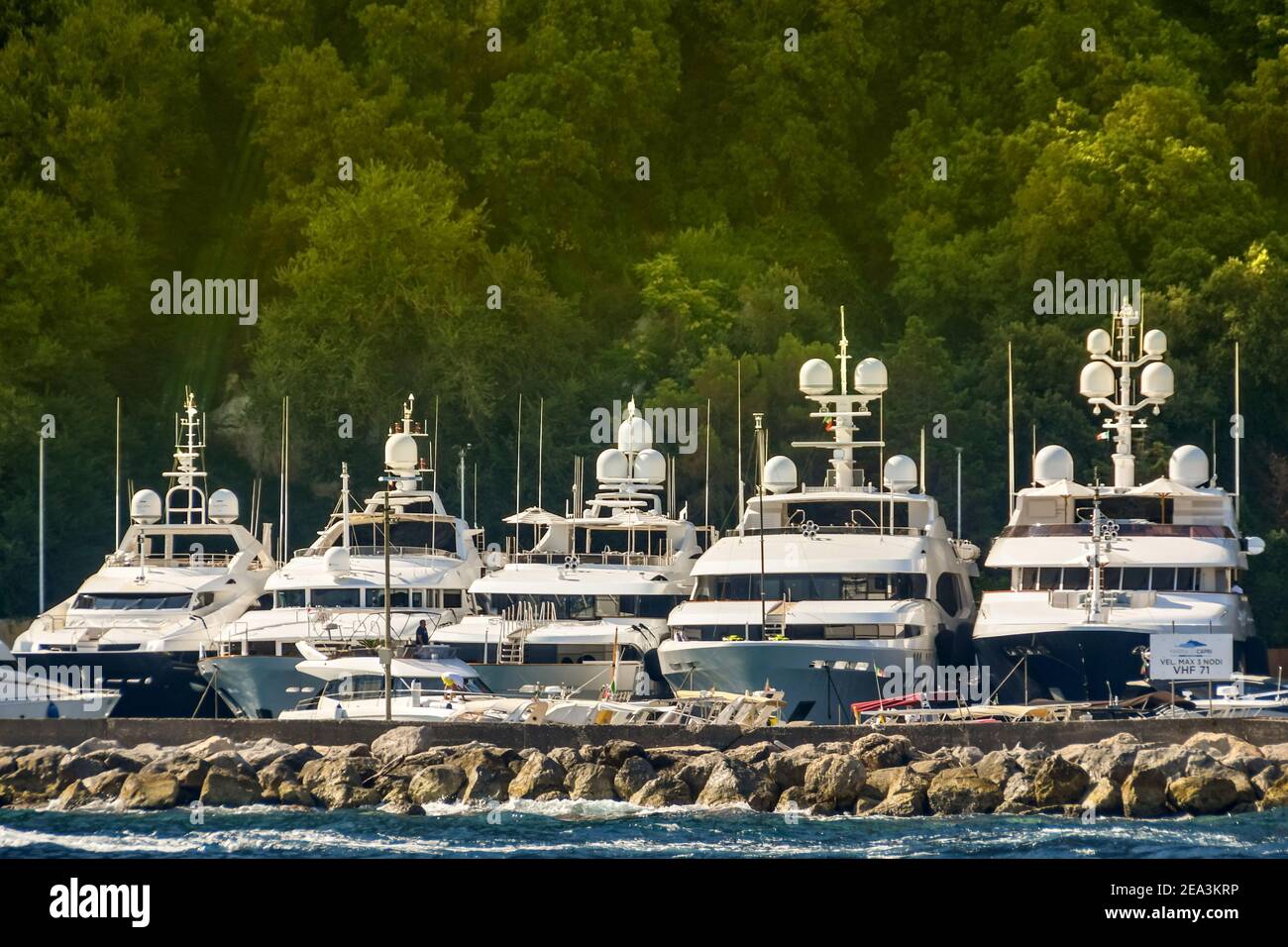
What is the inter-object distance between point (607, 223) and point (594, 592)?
97.9ft

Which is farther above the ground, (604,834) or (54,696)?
(54,696)

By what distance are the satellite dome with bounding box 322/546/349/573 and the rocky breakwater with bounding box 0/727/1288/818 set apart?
10.4m

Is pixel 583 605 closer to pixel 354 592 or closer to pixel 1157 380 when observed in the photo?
pixel 354 592

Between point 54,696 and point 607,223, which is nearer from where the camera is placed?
point 54,696

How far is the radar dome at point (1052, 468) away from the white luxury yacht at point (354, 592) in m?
12.5

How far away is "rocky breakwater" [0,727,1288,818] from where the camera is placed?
4412 cm

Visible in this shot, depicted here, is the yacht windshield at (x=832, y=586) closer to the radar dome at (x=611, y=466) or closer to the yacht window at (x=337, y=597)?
the radar dome at (x=611, y=466)

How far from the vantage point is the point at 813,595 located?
182 feet

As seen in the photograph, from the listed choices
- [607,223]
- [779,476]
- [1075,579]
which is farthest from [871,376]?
[607,223]

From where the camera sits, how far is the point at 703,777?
1794 inches

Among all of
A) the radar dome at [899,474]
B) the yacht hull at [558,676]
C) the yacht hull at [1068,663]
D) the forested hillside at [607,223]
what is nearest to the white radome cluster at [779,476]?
the radar dome at [899,474]

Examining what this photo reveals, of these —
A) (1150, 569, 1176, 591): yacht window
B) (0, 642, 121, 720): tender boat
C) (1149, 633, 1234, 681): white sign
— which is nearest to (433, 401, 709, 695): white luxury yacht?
(0, 642, 121, 720): tender boat

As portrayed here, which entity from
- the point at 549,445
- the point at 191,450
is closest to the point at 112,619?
the point at 191,450

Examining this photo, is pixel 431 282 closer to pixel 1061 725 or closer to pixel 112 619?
pixel 112 619
